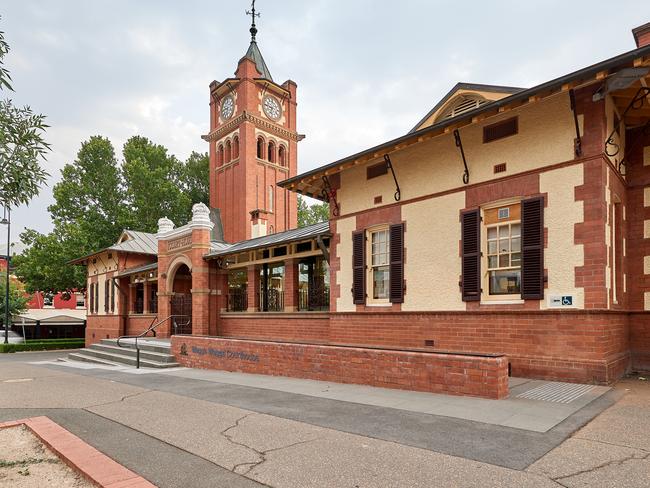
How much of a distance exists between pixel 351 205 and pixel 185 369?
702 centimetres

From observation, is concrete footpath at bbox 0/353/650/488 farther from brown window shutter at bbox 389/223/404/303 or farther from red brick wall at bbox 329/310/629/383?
brown window shutter at bbox 389/223/404/303

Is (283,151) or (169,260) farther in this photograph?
(283,151)

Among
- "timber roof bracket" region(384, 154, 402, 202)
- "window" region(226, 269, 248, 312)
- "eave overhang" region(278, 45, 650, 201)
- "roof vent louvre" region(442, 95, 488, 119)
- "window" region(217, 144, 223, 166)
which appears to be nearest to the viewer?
"eave overhang" region(278, 45, 650, 201)

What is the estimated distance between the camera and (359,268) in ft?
42.5

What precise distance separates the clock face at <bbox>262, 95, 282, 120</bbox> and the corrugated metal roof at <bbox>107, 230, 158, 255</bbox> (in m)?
13.3

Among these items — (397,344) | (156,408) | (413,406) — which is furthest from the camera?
(397,344)

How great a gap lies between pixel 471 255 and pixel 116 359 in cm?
1342

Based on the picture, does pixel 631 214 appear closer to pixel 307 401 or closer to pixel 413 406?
pixel 413 406

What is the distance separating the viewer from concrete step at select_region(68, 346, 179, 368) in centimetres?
1468

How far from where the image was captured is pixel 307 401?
798cm

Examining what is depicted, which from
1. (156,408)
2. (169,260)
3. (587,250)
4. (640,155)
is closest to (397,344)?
(587,250)

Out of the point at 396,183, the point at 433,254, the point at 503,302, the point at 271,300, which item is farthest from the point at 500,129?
the point at 271,300

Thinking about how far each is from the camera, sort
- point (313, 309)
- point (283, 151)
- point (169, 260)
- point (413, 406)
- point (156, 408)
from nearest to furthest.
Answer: point (413, 406) → point (156, 408) → point (313, 309) → point (169, 260) → point (283, 151)

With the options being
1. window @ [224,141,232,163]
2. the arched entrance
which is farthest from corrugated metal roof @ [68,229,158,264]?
window @ [224,141,232,163]
